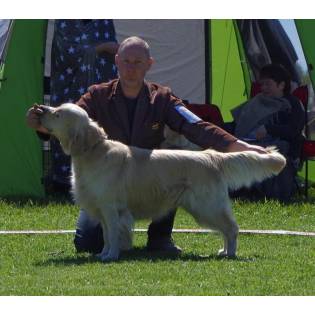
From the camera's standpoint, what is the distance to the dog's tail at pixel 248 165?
232 inches

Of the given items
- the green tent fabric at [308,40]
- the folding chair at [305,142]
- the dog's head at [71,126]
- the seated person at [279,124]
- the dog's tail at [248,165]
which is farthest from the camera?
the green tent fabric at [308,40]

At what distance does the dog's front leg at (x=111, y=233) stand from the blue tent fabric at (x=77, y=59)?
3477 millimetres

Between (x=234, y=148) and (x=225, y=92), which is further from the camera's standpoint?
(x=225, y=92)

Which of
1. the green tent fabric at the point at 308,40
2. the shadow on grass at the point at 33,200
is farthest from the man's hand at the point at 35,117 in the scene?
the green tent fabric at the point at 308,40


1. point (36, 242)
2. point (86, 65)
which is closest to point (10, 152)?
point (86, 65)

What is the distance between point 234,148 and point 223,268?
3.13 ft

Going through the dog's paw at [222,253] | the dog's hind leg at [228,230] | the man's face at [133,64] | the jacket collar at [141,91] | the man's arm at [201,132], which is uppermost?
the man's face at [133,64]

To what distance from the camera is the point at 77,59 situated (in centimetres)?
920

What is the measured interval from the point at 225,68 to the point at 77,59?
113 inches

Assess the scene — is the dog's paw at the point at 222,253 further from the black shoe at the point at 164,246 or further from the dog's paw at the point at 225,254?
the black shoe at the point at 164,246

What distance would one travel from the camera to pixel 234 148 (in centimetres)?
605
